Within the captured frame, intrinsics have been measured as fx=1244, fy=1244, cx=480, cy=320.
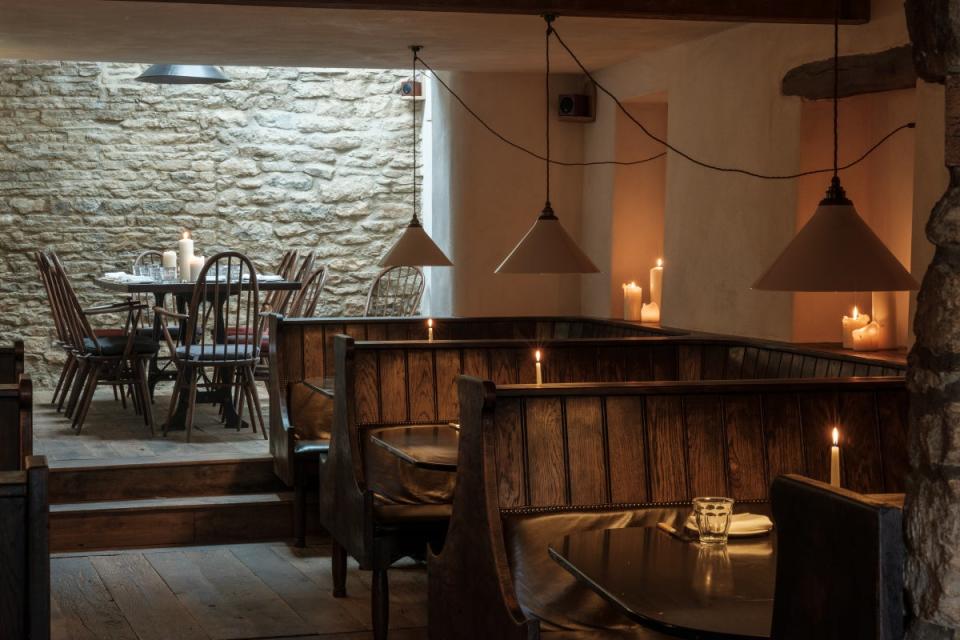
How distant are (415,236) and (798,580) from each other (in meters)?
3.64

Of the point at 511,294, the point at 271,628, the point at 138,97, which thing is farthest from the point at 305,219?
the point at 271,628

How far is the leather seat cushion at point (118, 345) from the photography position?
261 inches

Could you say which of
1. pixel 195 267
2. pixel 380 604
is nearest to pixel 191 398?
pixel 195 267

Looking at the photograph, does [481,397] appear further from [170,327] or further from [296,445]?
[170,327]

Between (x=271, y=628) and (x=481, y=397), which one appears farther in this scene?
(x=271, y=628)

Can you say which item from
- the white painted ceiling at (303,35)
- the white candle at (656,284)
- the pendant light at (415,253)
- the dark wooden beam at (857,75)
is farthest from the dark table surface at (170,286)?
the dark wooden beam at (857,75)

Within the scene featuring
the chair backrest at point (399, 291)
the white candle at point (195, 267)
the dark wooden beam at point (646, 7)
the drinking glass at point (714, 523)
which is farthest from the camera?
the chair backrest at point (399, 291)

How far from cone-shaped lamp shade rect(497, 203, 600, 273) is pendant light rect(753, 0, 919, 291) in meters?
1.45

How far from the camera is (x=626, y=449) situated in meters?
3.11

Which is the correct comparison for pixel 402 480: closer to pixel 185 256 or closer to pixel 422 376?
pixel 422 376

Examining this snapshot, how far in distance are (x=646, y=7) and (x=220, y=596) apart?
2.61 m

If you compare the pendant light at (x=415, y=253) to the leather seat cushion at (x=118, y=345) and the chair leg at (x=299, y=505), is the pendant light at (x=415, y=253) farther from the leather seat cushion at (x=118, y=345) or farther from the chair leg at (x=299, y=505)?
the leather seat cushion at (x=118, y=345)

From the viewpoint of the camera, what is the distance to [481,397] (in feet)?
9.27

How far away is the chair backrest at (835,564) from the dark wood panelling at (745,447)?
4.89ft
